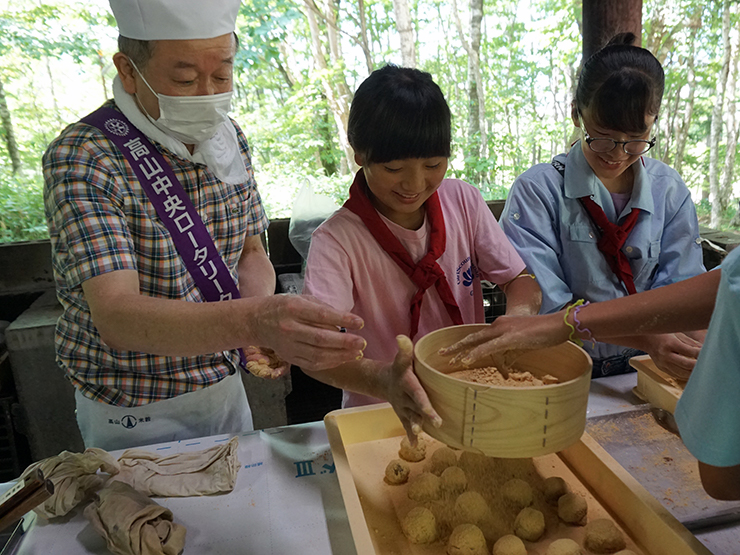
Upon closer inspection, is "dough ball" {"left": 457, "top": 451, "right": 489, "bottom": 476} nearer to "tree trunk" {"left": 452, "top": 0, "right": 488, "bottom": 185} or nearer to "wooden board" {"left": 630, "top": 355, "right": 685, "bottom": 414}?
"wooden board" {"left": 630, "top": 355, "right": 685, "bottom": 414}

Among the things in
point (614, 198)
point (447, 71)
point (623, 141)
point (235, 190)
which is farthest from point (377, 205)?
point (447, 71)

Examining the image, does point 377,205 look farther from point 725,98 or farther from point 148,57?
point 725,98

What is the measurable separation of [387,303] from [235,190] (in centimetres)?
64

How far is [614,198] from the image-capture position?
2.01 m

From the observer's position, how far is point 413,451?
1.39 m

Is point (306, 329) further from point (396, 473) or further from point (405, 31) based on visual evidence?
point (405, 31)

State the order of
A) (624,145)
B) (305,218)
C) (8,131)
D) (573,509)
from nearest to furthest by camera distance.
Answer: (573,509) < (624,145) < (305,218) < (8,131)

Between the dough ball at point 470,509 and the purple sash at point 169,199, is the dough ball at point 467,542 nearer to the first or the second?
the dough ball at point 470,509

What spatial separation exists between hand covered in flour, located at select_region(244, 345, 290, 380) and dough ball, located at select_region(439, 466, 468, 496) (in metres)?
0.51

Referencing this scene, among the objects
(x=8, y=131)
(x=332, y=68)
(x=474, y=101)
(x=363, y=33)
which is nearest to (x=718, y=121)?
(x=474, y=101)

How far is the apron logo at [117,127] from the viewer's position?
4.72 feet

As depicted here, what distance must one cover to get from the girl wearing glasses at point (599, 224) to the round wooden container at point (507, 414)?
2.73 ft

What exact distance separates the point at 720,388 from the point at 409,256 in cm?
97

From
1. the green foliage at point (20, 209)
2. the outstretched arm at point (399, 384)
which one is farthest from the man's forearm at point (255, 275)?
the green foliage at point (20, 209)
